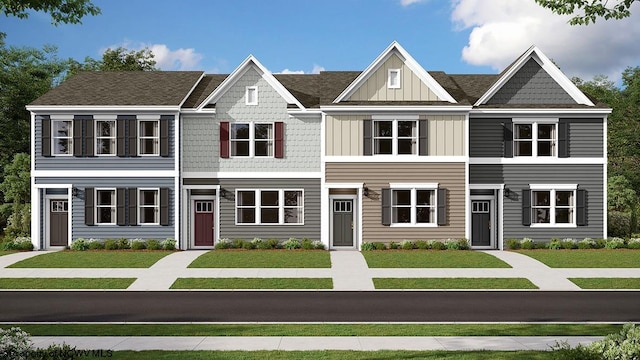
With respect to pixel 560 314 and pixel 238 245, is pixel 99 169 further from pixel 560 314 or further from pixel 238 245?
pixel 560 314

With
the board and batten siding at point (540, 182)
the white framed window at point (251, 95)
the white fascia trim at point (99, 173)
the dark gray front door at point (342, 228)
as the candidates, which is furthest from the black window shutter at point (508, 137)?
the white fascia trim at point (99, 173)

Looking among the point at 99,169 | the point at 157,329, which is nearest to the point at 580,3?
the point at 157,329

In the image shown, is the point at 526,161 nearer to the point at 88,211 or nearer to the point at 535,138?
the point at 535,138

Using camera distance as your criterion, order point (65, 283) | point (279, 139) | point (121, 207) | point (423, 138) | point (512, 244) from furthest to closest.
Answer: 1. point (279, 139)
2. point (121, 207)
3. point (512, 244)
4. point (423, 138)
5. point (65, 283)

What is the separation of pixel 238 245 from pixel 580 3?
20814mm

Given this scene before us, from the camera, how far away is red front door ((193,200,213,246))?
29172mm

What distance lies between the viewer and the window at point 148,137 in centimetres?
2880

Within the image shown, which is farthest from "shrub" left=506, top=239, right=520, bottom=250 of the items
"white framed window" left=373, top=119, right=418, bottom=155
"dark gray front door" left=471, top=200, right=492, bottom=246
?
"white framed window" left=373, top=119, right=418, bottom=155

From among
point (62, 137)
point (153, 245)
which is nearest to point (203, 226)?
point (153, 245)

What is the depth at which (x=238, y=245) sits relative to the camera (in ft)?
93.1

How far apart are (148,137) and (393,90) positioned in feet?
42.0

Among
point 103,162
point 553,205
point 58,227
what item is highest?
point 103,162

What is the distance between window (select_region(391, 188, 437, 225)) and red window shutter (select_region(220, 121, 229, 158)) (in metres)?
8.79

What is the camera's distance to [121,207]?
93.8 ft
